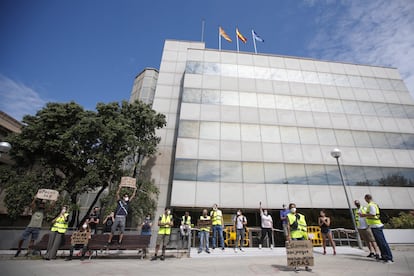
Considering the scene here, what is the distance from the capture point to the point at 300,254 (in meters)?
5.16

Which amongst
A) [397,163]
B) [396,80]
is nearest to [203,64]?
[397,163]

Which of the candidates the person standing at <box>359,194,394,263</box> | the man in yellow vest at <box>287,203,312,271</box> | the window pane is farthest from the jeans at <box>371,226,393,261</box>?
the window pane

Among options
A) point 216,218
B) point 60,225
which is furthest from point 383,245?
point 60,225

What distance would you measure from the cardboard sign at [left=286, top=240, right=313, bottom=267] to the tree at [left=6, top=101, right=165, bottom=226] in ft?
42.6

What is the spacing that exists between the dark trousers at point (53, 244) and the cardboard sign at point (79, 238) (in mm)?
524

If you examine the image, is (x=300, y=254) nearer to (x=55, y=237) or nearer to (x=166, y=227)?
(x=166, y=227)

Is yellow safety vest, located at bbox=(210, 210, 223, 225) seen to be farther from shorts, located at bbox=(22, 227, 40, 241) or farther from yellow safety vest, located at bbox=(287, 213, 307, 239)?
shorts, located at bbox=(22, 227, 40, 241)

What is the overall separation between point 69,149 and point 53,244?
26.3 feet

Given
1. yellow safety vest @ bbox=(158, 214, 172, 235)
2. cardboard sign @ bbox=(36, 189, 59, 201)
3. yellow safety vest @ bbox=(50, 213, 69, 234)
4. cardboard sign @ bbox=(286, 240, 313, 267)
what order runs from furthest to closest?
cardboard sign @ bbox=(36, 189, 59, 201), yellow safety vest @ bbox=(158, 214, 172, 235), yellow safety vest @ bbox=(50, 213, 69, 234), cardboard sign @ bbox=(286, 240, 313, 267)

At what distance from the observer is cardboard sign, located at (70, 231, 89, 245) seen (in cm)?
730

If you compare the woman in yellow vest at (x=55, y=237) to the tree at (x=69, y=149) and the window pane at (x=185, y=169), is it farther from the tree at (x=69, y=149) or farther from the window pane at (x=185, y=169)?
the window pane at (x=185, y=169)

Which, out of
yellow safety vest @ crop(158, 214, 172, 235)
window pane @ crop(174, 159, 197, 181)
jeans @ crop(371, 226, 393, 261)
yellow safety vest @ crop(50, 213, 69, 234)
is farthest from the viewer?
window pane @ crop(174, 159, 197, 181)

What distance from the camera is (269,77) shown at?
2205 centimetres

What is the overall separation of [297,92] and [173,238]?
1910 cm
